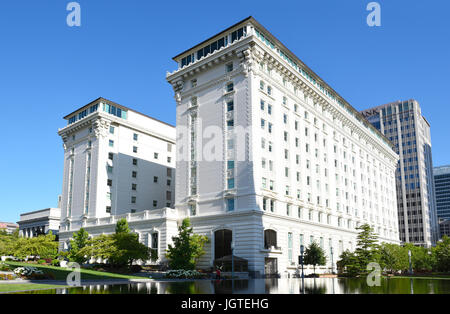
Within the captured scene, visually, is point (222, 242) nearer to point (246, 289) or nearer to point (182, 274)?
point (182, 274)

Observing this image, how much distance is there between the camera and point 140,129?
86562 millimetres

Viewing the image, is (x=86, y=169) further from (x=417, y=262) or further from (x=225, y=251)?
(x=417, y=262)

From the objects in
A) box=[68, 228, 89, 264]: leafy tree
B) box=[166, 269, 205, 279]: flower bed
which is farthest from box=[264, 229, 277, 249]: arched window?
box=[68, 228, 89, 264]: leafy tree

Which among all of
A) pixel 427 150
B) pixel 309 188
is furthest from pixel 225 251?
pixel 427 150

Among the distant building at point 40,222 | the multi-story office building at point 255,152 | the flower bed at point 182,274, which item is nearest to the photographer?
the flower bed at point 182,274

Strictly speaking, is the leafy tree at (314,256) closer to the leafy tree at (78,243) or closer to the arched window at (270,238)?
the arched window at (270,238)

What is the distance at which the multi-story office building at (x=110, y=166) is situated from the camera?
78.8 m

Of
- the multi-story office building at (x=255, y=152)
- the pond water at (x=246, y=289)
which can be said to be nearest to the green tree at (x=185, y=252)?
the multi-story office building at (x=255, y=152)

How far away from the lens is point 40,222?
11644 cm

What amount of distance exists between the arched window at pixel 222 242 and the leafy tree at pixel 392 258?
939 inches

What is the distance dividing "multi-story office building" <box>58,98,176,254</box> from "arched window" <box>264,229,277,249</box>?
2727 centimetres

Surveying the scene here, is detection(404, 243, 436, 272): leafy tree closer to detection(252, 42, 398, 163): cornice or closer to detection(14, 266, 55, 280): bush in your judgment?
detection(252, 42, 398, 163): cornice

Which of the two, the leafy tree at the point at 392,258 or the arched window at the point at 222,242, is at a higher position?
the arched window at the point at 222,242
